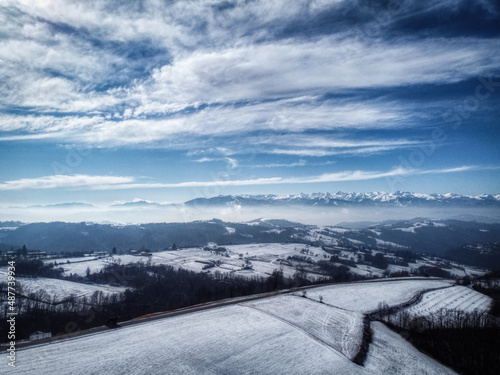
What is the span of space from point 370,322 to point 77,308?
94340 millimetres

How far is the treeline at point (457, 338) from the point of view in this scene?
4691 centimetres

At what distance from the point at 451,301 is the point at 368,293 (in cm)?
2780

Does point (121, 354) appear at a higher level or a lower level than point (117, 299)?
higher

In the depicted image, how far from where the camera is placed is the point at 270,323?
53188 millimetres

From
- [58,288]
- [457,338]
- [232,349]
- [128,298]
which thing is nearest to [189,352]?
[232,349]

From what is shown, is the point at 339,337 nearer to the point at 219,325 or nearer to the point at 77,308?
Answer: the point at 219,325

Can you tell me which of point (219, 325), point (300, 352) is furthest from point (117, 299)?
point (300, 352)

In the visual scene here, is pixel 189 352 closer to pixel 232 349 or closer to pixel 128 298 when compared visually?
pixel 232 349

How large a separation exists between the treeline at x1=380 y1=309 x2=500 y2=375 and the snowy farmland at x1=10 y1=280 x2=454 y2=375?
12.2 ft

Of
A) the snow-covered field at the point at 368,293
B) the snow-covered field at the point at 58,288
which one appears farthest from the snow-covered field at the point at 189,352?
the snow-covered field at the point at 58,288

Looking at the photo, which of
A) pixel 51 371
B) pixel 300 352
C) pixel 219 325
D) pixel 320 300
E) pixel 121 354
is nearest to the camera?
pixel 51 371

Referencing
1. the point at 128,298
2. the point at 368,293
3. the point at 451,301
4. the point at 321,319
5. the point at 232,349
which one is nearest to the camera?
the point at 232,349

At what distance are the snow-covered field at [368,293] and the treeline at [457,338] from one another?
34.1ft

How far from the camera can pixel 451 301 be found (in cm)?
9188
